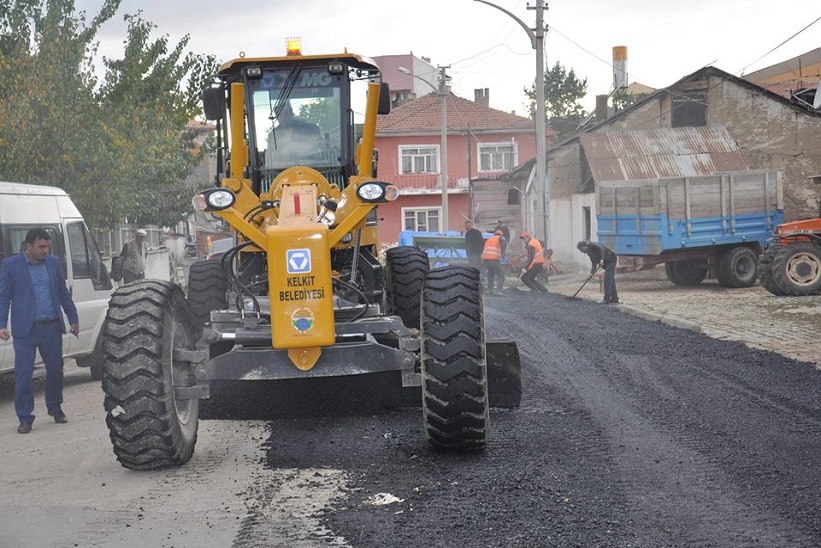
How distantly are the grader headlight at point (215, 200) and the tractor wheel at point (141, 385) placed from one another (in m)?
0.73

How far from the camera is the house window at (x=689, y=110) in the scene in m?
34.2

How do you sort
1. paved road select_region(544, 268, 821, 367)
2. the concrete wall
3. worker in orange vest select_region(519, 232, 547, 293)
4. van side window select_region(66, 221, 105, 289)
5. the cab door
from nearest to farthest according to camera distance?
the cab door, van side window select_region(66, 221, 105, 289), paved road select_region(544, 268, 821, 367), worker in orange vest select_region(519, 232, 547, 293), the concrete wall

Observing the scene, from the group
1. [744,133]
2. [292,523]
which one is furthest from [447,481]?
[744,133]

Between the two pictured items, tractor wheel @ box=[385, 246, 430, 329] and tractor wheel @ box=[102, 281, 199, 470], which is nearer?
tractor wheel @ box=[102, 281, 199, 470]

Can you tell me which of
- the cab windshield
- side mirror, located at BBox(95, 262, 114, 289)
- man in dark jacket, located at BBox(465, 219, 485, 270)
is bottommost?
man in dark jacket, located at BBox(465, 219, 485, 270)

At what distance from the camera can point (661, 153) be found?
32250 mm

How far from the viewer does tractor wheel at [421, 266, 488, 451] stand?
7730 mm

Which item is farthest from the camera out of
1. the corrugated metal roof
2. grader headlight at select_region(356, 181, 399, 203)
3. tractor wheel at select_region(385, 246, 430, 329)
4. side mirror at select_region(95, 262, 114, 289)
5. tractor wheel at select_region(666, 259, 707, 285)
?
the corrugated metal roof

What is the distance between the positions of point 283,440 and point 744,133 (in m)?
27.3

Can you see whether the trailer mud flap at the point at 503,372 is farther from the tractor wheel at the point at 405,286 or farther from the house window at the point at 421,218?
the house window at the point at 421,218

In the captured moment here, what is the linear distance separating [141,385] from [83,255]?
5.78 m

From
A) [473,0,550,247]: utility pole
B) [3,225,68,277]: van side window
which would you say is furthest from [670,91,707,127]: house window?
[3,225,68,277]: van side window

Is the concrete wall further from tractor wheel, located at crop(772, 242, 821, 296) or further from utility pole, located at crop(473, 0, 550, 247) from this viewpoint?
tractor wheel, located at crop(772, 242, 821, 296)

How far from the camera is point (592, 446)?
26.7 feet
